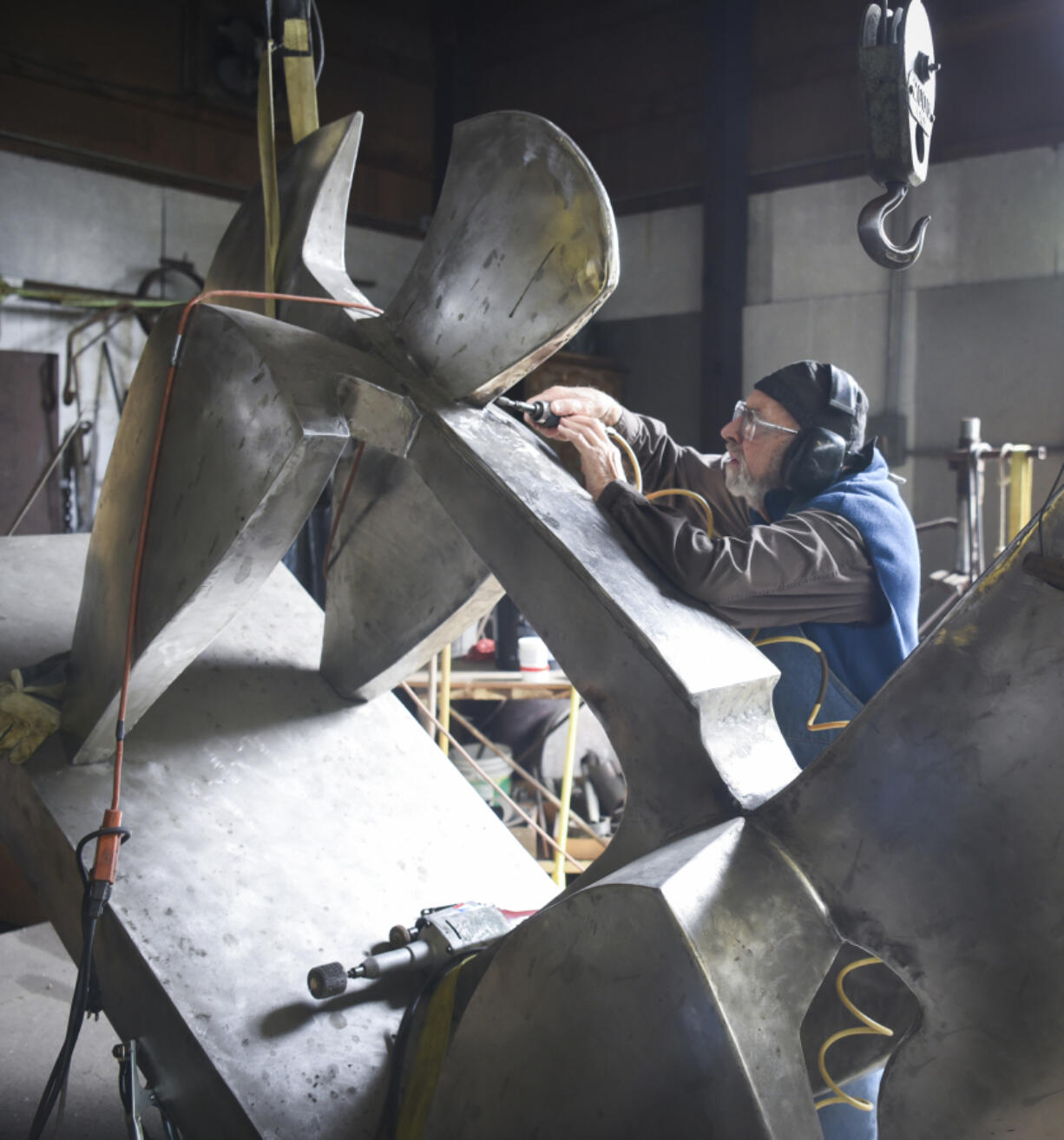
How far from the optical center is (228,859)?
1782 millimetres

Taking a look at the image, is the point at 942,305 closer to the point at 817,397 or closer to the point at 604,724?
the point at 817,397

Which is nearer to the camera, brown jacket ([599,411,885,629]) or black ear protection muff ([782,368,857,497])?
brown jacket ([599,411,885,629])

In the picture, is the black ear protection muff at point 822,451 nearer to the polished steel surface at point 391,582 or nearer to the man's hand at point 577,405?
the man's hand at point 577,405

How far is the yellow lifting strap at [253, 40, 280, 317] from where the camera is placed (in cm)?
192

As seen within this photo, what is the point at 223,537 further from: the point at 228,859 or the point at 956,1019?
the point at 956,1019

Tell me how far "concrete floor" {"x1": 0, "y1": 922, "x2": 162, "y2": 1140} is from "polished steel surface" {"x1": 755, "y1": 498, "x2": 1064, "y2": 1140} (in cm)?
167

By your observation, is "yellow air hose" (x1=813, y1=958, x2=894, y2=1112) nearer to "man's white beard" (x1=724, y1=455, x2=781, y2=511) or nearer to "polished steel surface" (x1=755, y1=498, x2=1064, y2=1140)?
"polished steel surface" (x1=755, y1=498, x2=1064, y2=1140)

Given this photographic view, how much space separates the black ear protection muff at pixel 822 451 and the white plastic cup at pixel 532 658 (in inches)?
93.9

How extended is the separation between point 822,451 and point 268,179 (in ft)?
3.78

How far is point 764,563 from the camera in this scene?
164 cm

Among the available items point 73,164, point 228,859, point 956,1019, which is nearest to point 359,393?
point 228,859

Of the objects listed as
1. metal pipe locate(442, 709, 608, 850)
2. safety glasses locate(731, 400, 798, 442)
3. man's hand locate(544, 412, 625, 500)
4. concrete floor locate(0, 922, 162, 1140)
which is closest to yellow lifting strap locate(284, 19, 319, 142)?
man's hand locate(544, 412, 625, 500)

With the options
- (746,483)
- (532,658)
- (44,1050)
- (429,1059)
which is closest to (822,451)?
(746,483)

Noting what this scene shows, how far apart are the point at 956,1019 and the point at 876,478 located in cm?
114
